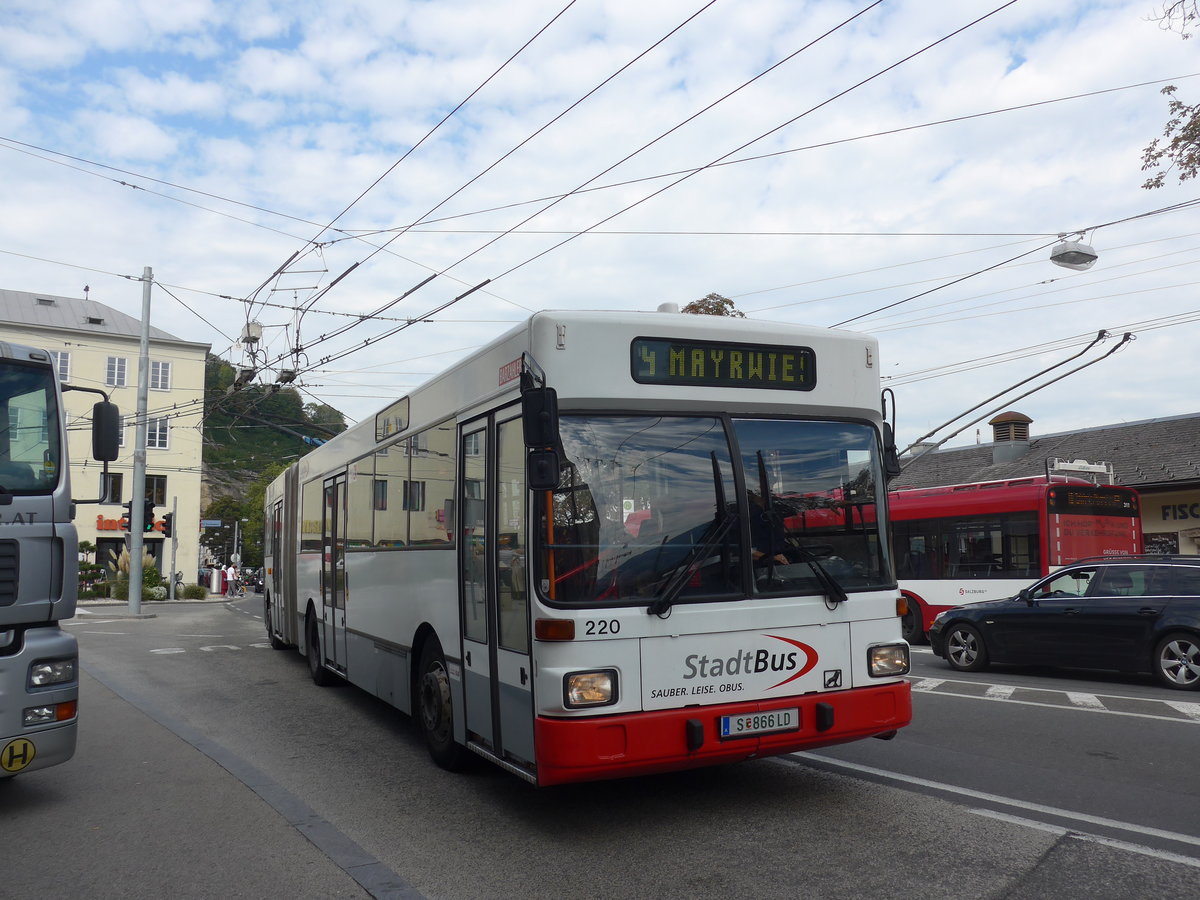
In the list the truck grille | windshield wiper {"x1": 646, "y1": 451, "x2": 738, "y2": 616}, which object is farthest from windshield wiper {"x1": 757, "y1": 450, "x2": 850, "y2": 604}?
the truck grille

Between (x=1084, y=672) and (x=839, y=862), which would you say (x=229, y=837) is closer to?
(x=839, y=862)

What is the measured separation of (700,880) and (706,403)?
260cm

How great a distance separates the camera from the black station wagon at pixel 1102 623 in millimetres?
11828

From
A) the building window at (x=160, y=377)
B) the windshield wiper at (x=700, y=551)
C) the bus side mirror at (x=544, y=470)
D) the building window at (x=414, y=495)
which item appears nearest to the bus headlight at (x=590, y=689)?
the windshield wiper at (x=700, y=551)

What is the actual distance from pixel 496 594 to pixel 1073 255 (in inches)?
486

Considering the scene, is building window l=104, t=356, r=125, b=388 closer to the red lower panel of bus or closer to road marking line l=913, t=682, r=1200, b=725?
road marking line l=913, t=682, r=1200, b=725

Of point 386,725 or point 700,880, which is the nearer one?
point 700,880

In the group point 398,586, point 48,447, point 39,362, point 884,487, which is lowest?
point 398,586

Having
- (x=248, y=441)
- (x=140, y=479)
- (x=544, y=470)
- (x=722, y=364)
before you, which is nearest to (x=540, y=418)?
(x=544, y=470)

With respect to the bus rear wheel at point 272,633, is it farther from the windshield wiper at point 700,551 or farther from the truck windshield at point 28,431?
the windshield wiper at point 700,551

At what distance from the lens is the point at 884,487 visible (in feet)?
22.0

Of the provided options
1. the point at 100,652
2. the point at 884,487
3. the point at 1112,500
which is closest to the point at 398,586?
the point at 884,487

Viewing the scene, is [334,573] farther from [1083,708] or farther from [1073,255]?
[1073,255]

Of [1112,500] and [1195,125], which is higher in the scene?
[1195,125]
